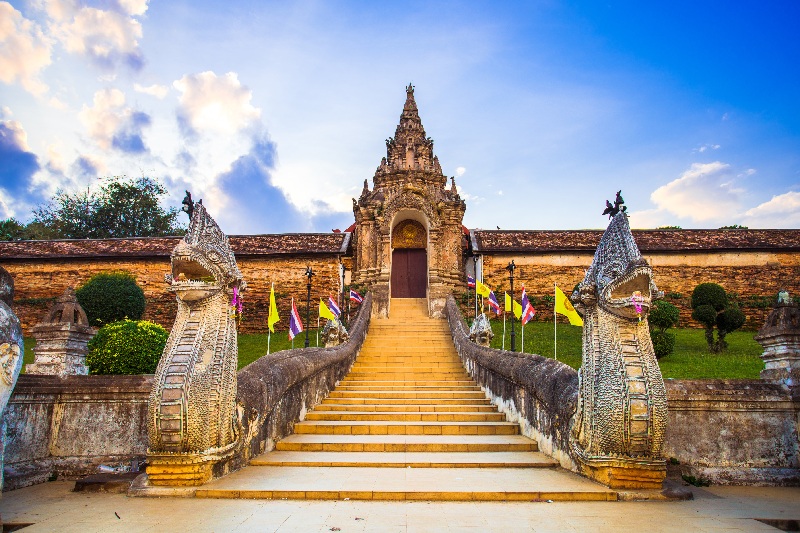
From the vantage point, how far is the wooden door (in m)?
23.3

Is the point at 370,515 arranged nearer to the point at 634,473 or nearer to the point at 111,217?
the point at 634,473

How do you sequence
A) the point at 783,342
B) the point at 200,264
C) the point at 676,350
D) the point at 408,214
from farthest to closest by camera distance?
the point at 408,214
the point at 676,350
the point at 783,342
the point at 200,264

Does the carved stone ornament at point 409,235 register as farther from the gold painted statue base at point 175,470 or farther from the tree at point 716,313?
the gold painted statue base at point 175,470

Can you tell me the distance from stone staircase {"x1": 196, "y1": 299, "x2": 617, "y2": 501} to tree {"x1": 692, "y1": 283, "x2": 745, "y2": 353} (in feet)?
28.4

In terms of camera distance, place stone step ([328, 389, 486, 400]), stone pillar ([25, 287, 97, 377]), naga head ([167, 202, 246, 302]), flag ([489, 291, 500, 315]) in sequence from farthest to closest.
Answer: flag ([489, 291, 500, 315])
stone step ([328, 389, 486, 400])
stone pillar ([25, 287, 97, 377])
naga head ([167, 202, 246, 302])

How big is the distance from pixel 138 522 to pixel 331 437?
3.61 meters

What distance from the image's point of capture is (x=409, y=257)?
23.5 meters

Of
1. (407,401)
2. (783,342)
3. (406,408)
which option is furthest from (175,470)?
(783,342)

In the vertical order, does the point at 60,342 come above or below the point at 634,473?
above

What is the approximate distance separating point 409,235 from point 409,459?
17654 mm

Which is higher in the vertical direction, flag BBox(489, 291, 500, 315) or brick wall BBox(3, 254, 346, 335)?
brick wall BBox(3, 254, 346, 335)

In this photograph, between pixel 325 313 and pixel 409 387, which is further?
pixel 325 313

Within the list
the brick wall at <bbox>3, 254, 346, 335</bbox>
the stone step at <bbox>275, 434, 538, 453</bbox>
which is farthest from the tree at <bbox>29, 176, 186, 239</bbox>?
A: the stone step at <bbox>275, 434, 538, 453</bbox>

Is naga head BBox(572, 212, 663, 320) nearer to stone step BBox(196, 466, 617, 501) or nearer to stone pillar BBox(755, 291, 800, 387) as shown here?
stone step BBox(196, 466, 617, 501)
